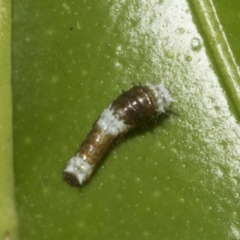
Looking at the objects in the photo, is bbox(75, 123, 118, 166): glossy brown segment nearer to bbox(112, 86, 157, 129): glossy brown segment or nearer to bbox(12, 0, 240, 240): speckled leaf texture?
bbox(12, 0, 240, 240): speckled leaf texture

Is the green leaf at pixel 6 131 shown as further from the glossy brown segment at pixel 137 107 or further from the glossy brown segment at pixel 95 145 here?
the glossy brown segment at pixel 137 107

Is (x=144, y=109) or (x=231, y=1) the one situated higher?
(x=231, y=1)

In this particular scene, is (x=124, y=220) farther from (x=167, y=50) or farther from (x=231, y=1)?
(x=231, y=1)

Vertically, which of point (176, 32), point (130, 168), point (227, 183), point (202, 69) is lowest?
point (227, 183)

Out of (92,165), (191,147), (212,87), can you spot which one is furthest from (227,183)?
(92,165)

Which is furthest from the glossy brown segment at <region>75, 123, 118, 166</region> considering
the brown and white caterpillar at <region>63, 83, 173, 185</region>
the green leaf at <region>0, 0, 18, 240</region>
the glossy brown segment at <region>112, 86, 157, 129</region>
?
the green leaf at <region>0, 0, 18, 240</region>

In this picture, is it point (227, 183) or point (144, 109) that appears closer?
point (227, 183)
